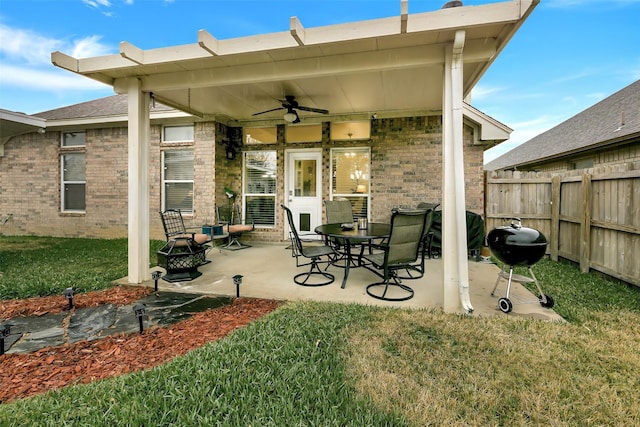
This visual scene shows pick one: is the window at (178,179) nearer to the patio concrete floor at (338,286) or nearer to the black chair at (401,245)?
the patio concrete floor at (338,286)

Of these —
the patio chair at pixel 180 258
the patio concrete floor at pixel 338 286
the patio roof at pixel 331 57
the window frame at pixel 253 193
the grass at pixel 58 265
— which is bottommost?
the patio concrete floor at pixel 338 286

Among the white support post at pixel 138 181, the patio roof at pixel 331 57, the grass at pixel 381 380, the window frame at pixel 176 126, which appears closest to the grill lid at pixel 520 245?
the grass at pixel 381 380

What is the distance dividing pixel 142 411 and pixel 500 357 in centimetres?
231

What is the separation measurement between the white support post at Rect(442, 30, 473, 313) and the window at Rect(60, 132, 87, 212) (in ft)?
29.4

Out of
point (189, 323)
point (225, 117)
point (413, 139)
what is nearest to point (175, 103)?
point (225, 117)

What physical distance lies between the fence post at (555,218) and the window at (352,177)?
3428 mm

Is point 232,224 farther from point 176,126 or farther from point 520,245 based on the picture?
point 520,245

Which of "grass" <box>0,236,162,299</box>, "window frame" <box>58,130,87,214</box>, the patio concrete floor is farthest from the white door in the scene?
"window frame" <box>58,130,87,214</box>

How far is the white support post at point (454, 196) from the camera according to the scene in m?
2.98

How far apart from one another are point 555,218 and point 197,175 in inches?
290

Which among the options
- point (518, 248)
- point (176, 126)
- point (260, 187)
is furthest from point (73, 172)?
point (518, 248)

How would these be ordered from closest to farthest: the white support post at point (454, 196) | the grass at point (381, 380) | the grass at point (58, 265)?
the grass at point (381, 380) → the white support post at point (454, 196) → the grass at point (58, 265)

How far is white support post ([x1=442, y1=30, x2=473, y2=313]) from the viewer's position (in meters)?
2.98

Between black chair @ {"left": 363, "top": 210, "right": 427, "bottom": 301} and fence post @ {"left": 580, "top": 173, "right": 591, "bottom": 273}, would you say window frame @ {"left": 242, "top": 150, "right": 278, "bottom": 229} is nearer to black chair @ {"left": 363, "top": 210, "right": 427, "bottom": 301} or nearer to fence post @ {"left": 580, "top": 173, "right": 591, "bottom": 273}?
black chair @ {"left": 363, "top": 210, "right": 427, "bottom": 301}
